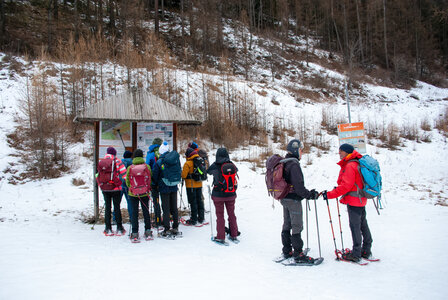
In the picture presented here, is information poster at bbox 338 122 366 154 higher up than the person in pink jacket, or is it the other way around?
information poster at bbox 338 122 366 154

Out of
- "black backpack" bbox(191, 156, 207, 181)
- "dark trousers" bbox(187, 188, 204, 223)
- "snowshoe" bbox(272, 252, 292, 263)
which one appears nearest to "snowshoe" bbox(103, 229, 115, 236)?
"dark trousers" bbox(187, 188, 204, 223)

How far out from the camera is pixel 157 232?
6484mm

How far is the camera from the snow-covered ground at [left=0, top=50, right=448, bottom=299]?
378 cm

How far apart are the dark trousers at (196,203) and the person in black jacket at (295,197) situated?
9.51 ft

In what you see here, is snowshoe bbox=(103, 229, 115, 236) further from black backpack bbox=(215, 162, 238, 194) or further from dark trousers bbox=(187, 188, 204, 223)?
black backpack bbox=(215, 162, 238, 194)

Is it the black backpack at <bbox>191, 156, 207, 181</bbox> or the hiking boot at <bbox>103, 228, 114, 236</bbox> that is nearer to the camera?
the hiking boot at <bbox>103, 228, 114, 236</bbox>

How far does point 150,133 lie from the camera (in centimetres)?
812

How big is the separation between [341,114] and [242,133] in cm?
973

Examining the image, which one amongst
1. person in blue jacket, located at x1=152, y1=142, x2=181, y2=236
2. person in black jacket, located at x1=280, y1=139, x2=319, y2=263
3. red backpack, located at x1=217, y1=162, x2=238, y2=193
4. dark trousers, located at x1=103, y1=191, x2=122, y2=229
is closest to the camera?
person in black jacket, located at x1=280, y1=139, x2=319, y2=263

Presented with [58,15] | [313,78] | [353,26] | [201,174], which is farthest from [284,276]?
[353,26]

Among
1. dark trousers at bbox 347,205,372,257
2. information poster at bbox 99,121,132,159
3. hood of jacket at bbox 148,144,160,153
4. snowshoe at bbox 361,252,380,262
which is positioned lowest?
snowshoe at bbox 361,252,380,262

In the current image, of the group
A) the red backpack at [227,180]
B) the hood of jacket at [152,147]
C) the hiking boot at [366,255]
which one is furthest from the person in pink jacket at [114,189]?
the hiking boot at [366,255]

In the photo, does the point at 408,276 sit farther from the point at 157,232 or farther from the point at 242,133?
the point at 242,133

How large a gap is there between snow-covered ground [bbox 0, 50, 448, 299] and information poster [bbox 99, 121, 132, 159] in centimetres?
215
